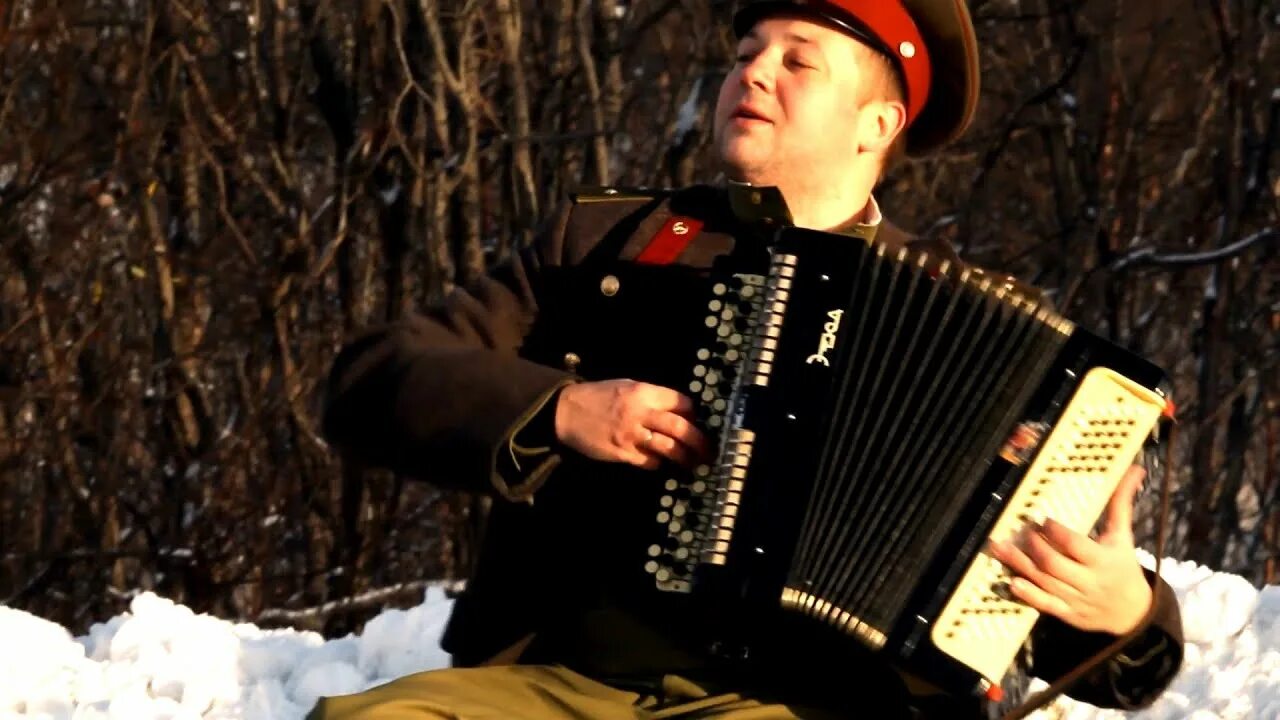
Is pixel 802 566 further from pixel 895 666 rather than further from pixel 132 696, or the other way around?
pixel 132 696

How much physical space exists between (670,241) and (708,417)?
1.24 ft

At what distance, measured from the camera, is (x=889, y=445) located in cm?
253

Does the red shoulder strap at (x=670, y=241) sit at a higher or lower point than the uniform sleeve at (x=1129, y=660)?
higher

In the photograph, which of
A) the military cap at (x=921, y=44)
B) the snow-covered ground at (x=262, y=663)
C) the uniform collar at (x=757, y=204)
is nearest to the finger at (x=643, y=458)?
the uniform collar at (x=757, y=204)

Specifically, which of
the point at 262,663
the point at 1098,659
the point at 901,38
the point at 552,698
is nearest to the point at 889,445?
the point at 1098,659

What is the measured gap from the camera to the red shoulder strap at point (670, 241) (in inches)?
110

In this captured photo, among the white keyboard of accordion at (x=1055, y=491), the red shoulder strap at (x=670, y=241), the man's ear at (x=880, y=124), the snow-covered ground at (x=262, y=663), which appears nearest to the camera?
the white keyboard of accordion at (x=1055, y=491)

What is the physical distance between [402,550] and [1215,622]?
4.28 m

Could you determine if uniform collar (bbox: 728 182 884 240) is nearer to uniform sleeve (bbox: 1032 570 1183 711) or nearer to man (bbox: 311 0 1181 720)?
man (bbox: 311 0 1181 720)

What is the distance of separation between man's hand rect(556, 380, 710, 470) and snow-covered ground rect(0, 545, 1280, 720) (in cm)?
163

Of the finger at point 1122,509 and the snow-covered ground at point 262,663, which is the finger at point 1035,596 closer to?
the finger at point 1122,509

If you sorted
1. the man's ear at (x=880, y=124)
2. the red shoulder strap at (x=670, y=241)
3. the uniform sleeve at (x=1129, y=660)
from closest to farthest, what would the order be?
1. the uniform sleeve at (x=1129, y=660)
2. the red shoulder strap at (x=670, y=241)
3. the man's ear at (x=880, y=124)

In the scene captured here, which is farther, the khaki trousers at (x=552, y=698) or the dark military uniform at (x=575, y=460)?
the dark military uniform at (x=575, y=460)

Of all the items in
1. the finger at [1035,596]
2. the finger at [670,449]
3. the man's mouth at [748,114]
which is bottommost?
the finger at [1035,596]
